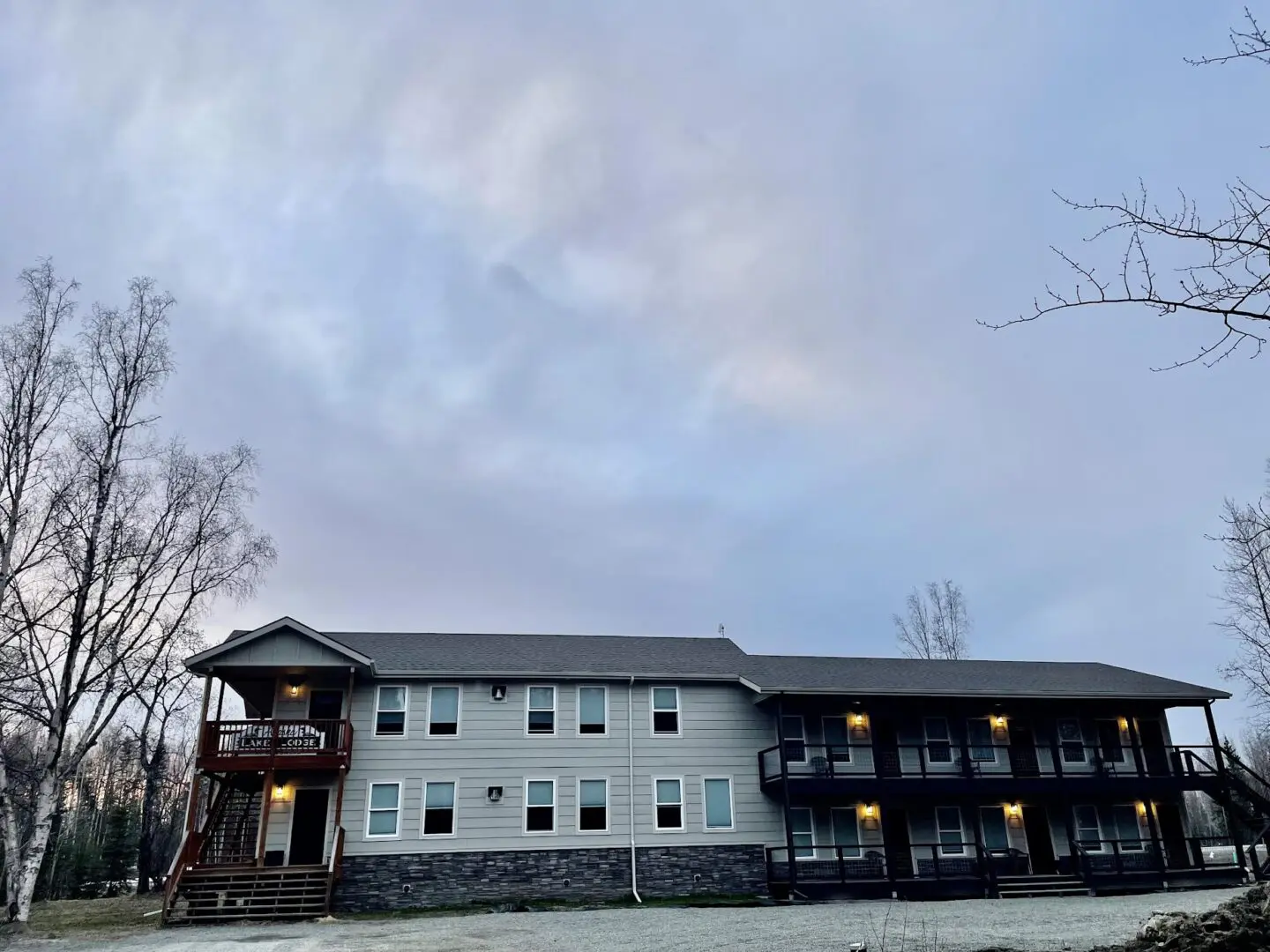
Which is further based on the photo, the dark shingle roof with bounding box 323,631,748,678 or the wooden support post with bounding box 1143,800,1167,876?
the dark shingle roof with bounding box 323,631,748,678

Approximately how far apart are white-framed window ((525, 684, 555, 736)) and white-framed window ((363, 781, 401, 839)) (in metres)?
3.74

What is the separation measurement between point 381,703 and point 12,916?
876cm

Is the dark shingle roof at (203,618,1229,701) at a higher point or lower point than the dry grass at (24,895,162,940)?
higher

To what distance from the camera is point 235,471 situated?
22016 millimetres

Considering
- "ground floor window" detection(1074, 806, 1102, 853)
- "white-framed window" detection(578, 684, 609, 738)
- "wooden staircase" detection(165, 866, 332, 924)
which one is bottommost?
"wooden staircase" detection(165, 866, 332, 924)

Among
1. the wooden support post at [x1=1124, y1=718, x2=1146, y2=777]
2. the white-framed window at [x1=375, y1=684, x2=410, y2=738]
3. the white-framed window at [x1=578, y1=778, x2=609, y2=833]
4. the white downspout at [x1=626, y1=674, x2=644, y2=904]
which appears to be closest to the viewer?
the white downspout at [x1=626, y1=674, x2=644, y2=904]

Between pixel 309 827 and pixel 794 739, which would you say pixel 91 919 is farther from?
pixel 794 739

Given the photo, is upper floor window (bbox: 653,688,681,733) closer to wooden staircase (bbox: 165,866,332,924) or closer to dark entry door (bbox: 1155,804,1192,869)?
wooden staircase (bbox: 165,866,332,924)

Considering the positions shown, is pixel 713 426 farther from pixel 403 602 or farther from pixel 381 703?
pixel 381 703

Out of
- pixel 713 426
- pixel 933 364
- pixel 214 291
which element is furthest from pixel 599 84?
pixel 713 426

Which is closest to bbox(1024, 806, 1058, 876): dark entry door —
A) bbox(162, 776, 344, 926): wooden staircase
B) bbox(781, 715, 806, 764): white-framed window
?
bbox(781, 715, 806, 764): white-framed window

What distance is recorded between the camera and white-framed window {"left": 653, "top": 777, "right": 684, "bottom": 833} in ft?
77.9

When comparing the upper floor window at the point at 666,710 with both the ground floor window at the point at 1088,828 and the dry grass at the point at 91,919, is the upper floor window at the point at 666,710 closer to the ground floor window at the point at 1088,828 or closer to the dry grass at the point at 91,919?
the ground floor window at the point at 1088,828

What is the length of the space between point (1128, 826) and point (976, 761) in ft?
16.9
